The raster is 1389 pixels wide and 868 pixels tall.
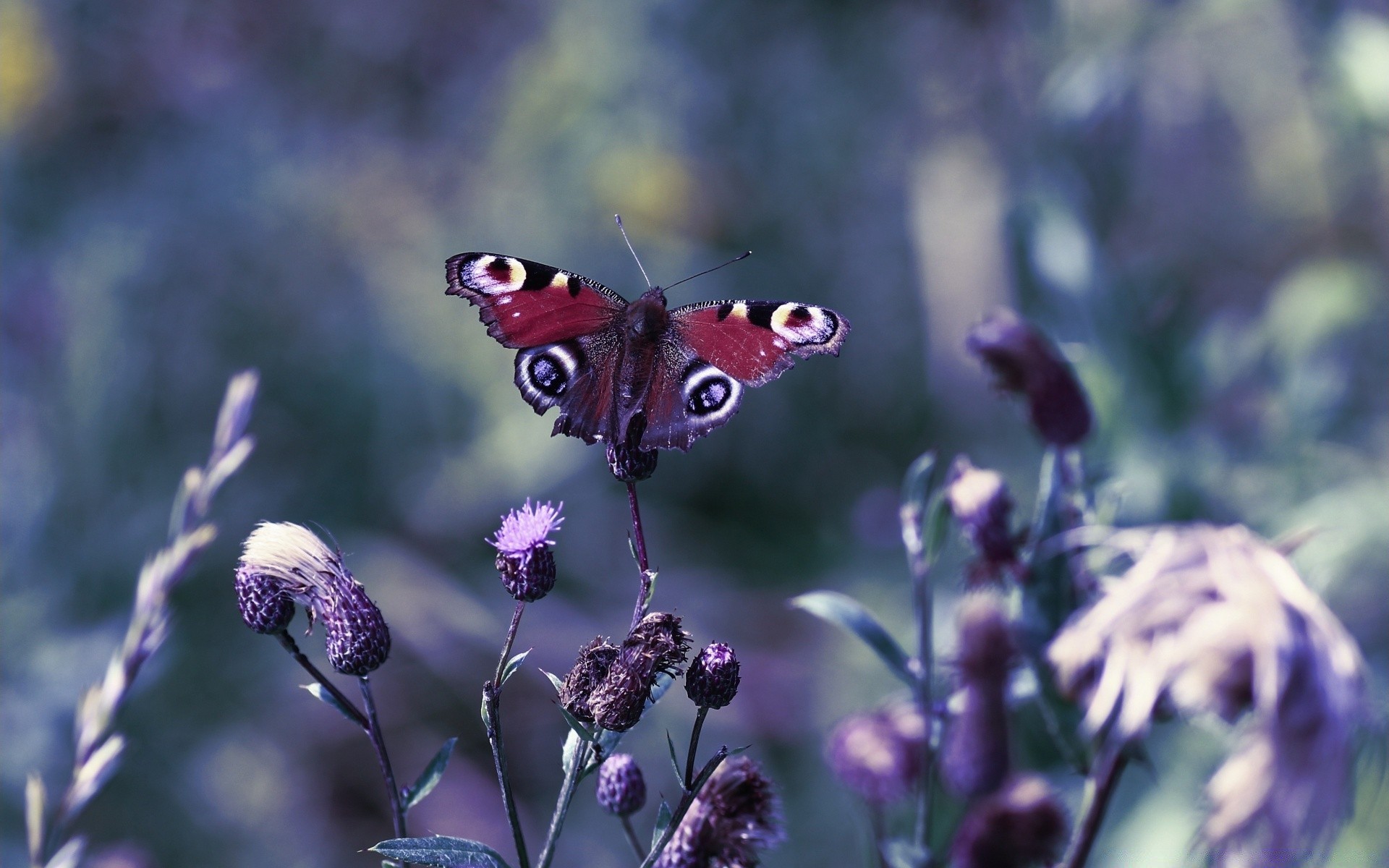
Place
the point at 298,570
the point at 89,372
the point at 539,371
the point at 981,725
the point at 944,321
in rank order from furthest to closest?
1. the point at 944,321
2. the point at 89,372
3. the point at 539,371
4. the point at 981,725
5. the point at 298,570

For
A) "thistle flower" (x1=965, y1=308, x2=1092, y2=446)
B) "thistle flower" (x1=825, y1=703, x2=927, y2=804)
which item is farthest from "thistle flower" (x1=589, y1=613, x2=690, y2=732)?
"thistle flower" (x1=965, y1=308, x2=1092, y2=446)

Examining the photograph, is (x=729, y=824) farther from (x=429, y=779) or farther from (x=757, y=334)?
(x=757, y=334)

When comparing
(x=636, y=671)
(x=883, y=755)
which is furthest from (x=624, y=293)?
(x=636, y=671)

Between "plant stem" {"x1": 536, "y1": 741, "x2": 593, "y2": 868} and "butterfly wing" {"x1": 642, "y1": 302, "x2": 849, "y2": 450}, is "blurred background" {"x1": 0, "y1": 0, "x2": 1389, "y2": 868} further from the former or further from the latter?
"plant stem" {"x1": 536, "y1": 741, "x2": 593, "y2": 868}

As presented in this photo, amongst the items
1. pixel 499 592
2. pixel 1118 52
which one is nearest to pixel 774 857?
pixel 499 592

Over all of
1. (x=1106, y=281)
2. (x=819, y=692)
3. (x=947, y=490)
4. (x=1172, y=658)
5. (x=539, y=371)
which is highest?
(x=1106, y=281)

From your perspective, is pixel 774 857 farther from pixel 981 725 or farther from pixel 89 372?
pixel 89 372
